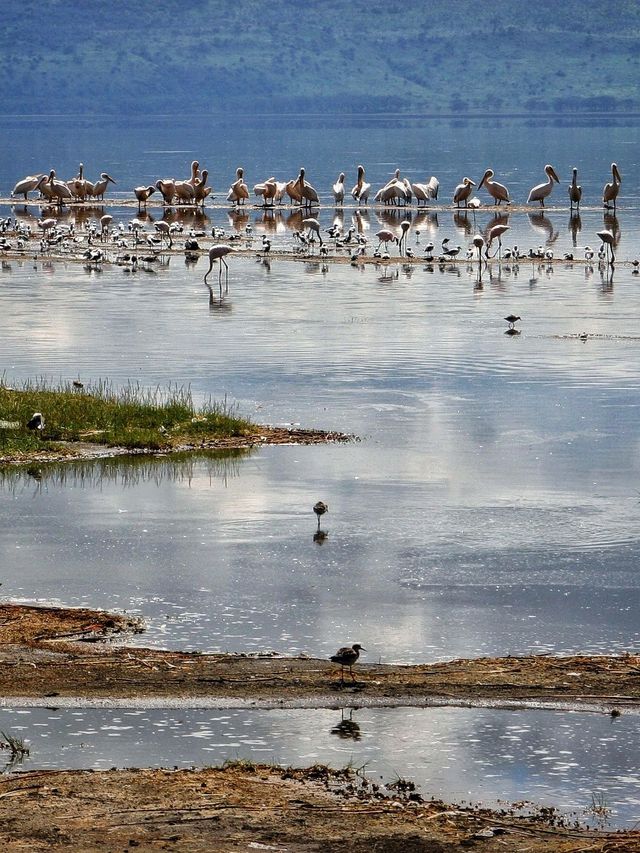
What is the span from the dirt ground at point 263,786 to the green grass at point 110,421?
768cm

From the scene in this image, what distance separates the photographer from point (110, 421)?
20828 mm

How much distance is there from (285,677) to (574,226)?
46.2 m

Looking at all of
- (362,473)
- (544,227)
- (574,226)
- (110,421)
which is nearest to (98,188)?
(544,227)

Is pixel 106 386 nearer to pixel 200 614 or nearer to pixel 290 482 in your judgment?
Result: pixel 290 482

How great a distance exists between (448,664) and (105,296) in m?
25.6

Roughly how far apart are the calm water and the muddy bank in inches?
16.3

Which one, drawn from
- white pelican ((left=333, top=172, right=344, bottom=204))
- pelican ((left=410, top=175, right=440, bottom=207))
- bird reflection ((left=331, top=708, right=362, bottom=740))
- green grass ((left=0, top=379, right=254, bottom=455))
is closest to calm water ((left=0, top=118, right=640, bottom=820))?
bird reflection ((left=331, top=708, right=362, bottom=740))

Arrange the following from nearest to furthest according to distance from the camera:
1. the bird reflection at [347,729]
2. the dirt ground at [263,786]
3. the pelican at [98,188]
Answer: the dirt ground at [263,786], the bird reflection at [347,729], the pelican at [98,188]

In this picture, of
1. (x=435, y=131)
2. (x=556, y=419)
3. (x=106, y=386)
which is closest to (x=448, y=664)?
(x=556, y=419)

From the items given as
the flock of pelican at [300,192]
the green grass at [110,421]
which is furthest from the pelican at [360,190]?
the green grass at [110,421]

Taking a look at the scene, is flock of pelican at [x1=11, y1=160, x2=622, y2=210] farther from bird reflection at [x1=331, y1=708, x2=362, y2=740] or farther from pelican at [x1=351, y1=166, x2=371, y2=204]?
bird reflection at [x1=331, y1=708, x2=362, y2=740]

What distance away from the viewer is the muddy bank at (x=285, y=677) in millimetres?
11469

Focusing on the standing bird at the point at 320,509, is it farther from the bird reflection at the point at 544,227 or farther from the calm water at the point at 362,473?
the bird reflection at the point at 544,227

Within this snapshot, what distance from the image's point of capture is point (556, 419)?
2205cm
